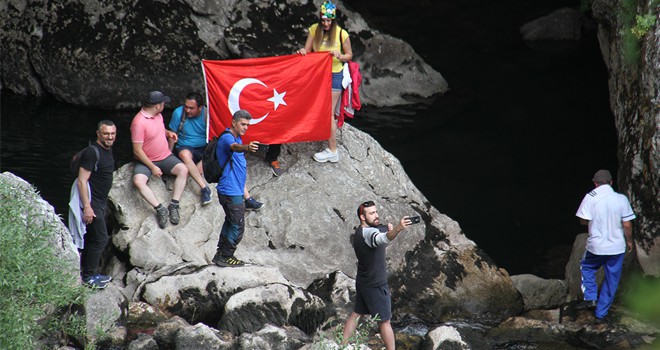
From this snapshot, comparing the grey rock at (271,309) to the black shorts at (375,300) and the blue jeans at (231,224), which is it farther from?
the black shorts at (375,300)

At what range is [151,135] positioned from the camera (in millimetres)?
12281

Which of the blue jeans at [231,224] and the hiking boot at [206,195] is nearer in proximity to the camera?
the blue jeans at [231,224]

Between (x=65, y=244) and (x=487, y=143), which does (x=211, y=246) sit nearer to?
(x=65, y=244)

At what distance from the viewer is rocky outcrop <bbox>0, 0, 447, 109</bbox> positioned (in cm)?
2281

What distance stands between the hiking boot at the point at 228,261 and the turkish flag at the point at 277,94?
91.4 inches

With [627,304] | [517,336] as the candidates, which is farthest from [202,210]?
[627,304]

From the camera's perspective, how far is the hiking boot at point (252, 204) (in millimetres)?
13242

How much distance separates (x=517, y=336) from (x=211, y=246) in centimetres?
Answer: 415

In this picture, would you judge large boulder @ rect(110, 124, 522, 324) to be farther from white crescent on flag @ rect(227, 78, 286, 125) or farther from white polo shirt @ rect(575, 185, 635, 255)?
white polo shirt @ rect(575, 185, 635, 255)

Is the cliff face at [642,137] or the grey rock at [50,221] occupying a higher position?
the cliff face at [642,137]

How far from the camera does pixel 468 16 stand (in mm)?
33344

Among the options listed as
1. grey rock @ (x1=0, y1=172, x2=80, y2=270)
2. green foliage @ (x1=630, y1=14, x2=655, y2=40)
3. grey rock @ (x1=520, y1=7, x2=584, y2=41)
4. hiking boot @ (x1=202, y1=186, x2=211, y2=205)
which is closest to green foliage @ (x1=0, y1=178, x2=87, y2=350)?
grey rock @ (x1=0, y1=172, x2=80, y2=270)

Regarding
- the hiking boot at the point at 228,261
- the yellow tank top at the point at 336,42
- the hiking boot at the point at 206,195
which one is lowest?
the hiking boot at the point at 228,261

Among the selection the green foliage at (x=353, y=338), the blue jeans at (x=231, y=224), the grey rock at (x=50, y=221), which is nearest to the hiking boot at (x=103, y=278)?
the grey rock at (x=50, y=221)
